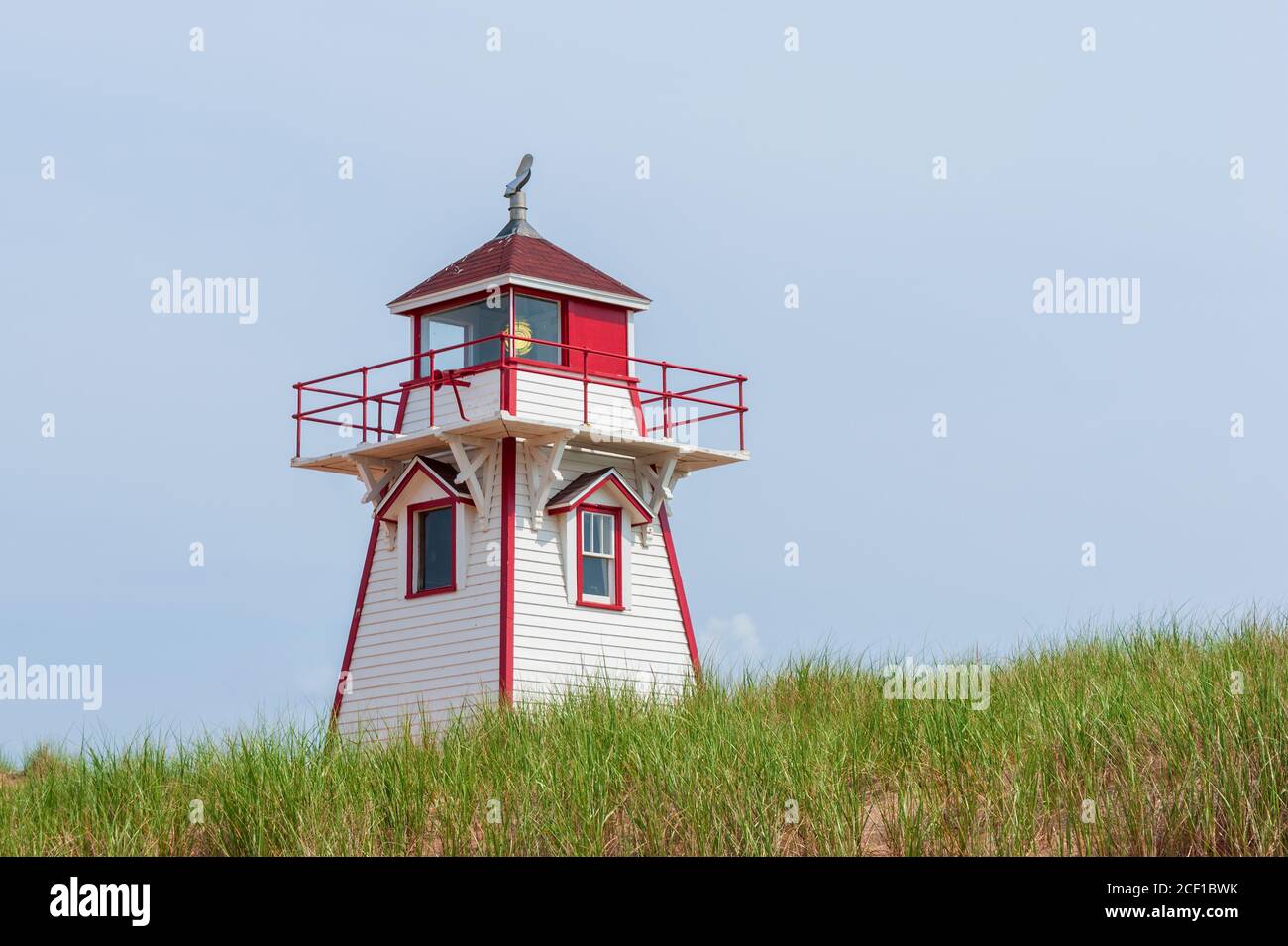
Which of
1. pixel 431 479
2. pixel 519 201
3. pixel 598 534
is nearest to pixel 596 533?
pixel 598 534

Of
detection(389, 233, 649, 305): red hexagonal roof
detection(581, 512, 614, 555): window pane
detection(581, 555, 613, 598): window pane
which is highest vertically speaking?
detection(389, 233, 649, 305): red hexagonal roof

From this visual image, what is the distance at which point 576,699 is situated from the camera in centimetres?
2084

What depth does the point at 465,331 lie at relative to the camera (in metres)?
28.9

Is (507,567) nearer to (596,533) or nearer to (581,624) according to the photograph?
(581,624)

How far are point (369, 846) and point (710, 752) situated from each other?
3275 millimetres

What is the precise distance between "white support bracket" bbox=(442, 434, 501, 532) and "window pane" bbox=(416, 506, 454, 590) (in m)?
0.70

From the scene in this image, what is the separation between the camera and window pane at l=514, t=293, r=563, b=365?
2797 centimetres

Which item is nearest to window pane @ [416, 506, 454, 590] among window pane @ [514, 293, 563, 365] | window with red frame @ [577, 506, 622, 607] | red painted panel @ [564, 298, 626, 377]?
window with red frame @ [577, 506, 622, 607]

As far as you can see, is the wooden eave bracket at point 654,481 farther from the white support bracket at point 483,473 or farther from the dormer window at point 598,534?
the white support bracket at point 483,473

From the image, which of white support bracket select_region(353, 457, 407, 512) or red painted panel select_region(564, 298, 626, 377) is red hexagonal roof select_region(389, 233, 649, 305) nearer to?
red painted panel select_region(564, 298, 626, 377)
